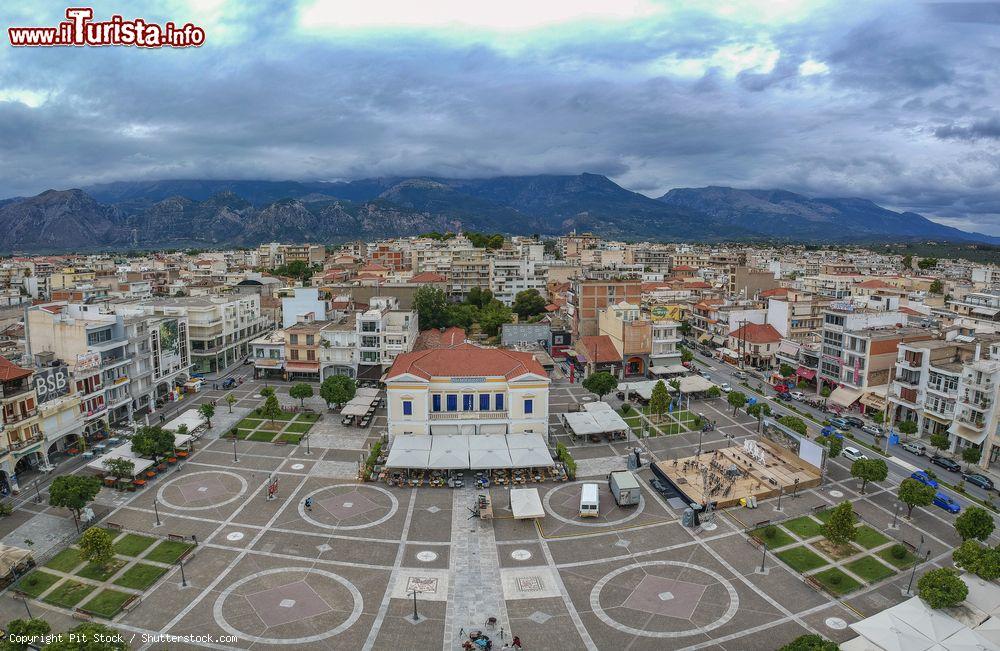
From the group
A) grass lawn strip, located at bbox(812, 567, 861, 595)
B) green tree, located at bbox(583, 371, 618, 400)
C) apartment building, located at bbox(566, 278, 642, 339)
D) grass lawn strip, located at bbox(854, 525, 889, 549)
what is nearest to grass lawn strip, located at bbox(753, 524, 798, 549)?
grass lawn strip, located at bbox(812, 567, 861, 595)

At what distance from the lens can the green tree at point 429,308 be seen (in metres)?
98.4

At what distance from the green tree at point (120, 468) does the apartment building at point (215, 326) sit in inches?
1234

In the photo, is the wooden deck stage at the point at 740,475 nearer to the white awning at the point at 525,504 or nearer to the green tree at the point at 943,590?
the white awning at the point at 525,504

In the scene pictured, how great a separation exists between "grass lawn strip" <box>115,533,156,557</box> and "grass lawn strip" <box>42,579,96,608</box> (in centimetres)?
324

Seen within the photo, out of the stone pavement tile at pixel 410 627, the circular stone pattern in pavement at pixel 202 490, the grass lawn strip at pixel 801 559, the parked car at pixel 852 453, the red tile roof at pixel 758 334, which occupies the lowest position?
the stone pavement tile at pixel 410 627

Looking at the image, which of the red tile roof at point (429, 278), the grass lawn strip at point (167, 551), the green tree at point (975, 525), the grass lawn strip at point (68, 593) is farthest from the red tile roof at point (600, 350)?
the grass lawn strip at point (68, 593)

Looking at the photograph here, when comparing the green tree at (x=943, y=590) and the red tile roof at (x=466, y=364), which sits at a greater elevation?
the red tile roof at (x=466, y=364)

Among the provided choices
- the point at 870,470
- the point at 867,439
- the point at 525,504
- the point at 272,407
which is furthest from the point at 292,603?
the point at 867,439

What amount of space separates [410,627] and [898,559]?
31.1m

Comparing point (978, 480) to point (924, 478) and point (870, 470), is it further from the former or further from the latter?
point (870, 470)

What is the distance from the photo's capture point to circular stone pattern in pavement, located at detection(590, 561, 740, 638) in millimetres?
30062

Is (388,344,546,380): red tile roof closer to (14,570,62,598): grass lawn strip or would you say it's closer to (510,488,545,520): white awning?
(510,488,545,520): white awning

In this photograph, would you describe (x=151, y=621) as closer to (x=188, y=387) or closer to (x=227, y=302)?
(x=188, y=387)

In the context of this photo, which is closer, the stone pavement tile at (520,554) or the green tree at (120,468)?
the stone pavement tile at (520,554)
